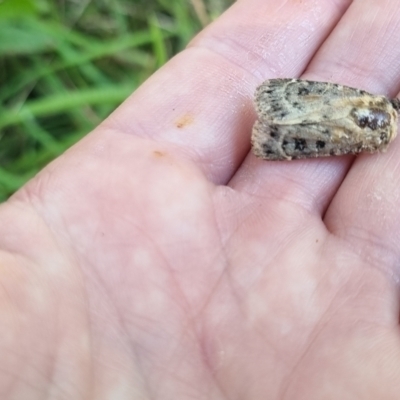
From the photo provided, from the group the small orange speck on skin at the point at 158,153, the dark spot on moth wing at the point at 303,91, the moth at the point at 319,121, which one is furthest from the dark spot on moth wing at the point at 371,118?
the small orange speck on skin at the point at 158,153

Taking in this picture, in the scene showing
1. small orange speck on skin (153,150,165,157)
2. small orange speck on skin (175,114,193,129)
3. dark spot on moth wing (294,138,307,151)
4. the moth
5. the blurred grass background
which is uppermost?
the moth

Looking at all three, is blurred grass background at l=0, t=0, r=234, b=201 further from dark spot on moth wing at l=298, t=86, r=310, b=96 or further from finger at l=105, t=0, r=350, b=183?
dark spot on moth wing at l=298, t=86, r=310, b=96

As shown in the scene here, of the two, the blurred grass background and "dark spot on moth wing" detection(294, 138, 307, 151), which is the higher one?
"dark spot on moth wing" detection(294, 138, 307, 151)

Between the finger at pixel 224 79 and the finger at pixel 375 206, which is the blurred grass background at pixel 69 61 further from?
the finger at pixel 375 206

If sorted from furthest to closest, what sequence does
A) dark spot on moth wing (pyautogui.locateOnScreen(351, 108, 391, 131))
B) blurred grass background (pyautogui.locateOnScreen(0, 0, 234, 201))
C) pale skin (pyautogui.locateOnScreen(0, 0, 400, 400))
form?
blurred grass background (pyautogui.locateOnScreen(0, 0, 234, 201)) < dark spot on moth wing (pyautogui.locateOnScreen(351, 108, 391, 131)) < pale skin (pyautogui.locateOnScreen(0, 0, 400, 400))


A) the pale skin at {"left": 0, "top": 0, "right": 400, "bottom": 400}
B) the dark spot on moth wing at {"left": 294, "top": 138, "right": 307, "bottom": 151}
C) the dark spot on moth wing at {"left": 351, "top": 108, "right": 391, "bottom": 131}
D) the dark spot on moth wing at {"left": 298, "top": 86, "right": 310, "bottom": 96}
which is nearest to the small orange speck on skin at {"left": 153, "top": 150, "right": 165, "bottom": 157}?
the pale skin at {"left": 0, "top": 0, "right": 400, "bottom": 400}

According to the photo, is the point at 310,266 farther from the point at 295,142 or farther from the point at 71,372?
the point at 71,372
